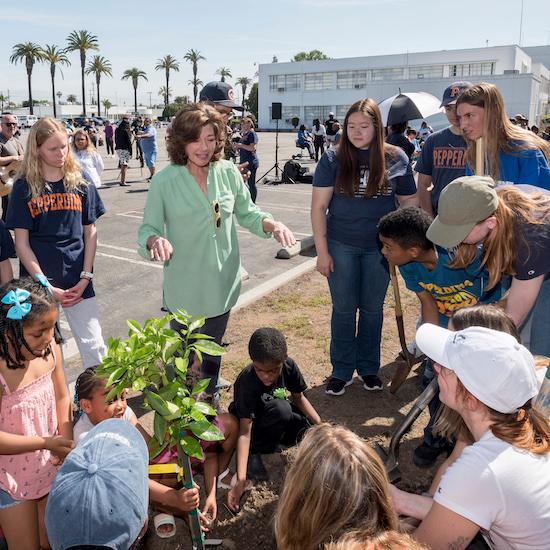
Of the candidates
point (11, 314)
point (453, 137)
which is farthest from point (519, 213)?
point (11, 314)

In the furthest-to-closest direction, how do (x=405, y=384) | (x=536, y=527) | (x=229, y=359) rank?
(x=229, y=359) < (x=405, y=384) < (x=536, y=527)

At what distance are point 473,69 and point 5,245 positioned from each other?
6404 centimetres

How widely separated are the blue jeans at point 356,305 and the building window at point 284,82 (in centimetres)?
7195

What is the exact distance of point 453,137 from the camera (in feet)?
14.1

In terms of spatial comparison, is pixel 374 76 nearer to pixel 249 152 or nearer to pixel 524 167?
pixel 249 152

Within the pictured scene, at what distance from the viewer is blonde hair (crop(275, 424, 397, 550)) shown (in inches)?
60.5

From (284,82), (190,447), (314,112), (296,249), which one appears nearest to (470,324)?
(190,447)

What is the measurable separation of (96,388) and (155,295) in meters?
3.69

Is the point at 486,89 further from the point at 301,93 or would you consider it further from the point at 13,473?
the point at 301,93

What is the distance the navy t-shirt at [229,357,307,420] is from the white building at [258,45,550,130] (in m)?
46.3

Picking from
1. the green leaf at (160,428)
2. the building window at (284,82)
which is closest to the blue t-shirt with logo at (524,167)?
the green leaf at (160,428)

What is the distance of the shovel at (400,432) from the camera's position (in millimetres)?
2926

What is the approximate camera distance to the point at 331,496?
5.06ft

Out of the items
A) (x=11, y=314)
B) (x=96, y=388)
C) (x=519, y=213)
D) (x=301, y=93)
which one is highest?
(x=301, y=93)
